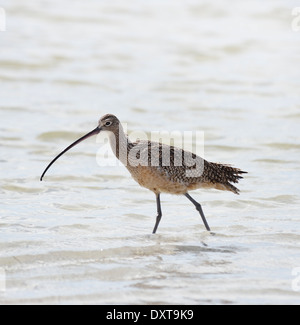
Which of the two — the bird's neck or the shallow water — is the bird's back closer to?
the bird's neck

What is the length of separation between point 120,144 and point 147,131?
4.19 metres

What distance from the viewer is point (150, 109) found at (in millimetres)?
12062

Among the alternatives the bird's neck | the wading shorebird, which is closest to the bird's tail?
the wading shorebird

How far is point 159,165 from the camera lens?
6.64 metres

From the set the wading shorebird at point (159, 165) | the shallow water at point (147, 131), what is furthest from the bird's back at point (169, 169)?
the shallow water at point (147, 131)

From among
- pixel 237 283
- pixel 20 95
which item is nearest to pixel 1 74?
pixel 20 95

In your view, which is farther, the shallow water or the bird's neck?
the bird's neck

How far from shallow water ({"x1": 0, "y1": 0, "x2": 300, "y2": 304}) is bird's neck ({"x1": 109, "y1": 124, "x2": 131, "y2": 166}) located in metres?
0.63

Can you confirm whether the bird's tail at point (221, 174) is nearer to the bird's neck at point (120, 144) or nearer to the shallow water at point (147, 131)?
the shallow water at point (147, 131)

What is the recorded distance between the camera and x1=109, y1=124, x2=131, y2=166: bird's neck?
671 centimetres

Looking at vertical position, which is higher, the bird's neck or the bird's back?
the bird's neck

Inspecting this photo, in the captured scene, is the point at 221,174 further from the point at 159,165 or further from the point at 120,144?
the point at 120,144

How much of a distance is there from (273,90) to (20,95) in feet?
13.4
